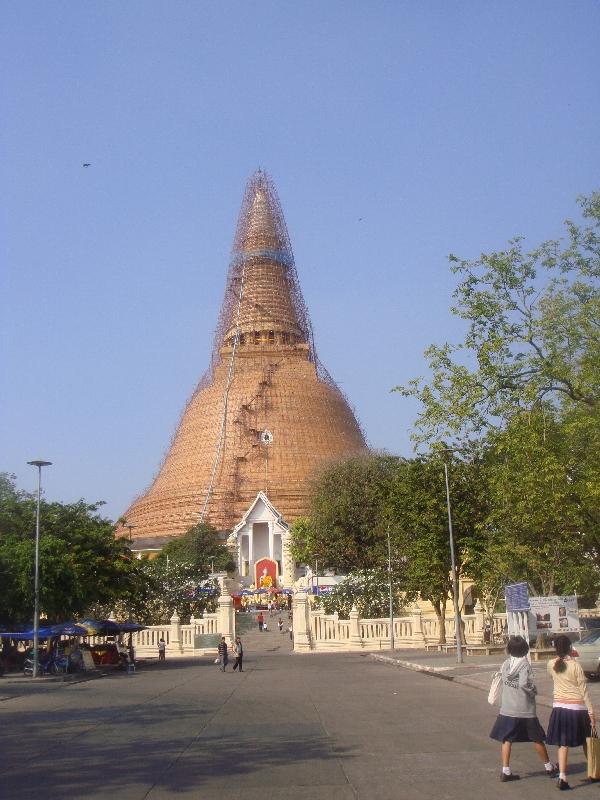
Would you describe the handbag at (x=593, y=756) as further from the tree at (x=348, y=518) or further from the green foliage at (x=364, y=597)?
the tree at (x=348, y=518)

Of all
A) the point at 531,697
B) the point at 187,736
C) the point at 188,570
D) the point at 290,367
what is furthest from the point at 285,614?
the point at 531,697

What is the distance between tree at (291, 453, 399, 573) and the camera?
5497 centimetres

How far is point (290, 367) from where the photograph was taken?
83562 mm

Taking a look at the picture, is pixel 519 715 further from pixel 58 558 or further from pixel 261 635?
pixel 261 635

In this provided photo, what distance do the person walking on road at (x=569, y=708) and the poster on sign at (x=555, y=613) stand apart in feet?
48.3

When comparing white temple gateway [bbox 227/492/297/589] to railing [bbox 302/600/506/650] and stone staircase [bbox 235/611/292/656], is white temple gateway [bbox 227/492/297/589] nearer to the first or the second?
stone staircase [bbox 235/611/292/656]

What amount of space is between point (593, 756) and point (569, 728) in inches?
12.5

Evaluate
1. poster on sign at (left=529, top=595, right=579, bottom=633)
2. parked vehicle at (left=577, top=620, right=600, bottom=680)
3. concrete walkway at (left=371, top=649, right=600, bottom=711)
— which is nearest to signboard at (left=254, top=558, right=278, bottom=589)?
concrete walkway at (left=371, top=649, right=600, bottom=711)

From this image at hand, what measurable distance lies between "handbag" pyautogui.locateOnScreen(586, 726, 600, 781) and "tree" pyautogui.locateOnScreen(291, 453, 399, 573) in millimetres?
43533

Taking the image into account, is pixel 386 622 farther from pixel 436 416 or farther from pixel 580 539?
pixel 436 416

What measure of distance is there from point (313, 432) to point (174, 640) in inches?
1457

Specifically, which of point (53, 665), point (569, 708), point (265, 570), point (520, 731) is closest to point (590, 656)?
point (520, 731)

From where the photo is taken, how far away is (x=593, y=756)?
852 cm

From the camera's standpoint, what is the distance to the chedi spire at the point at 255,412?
75.2 m
